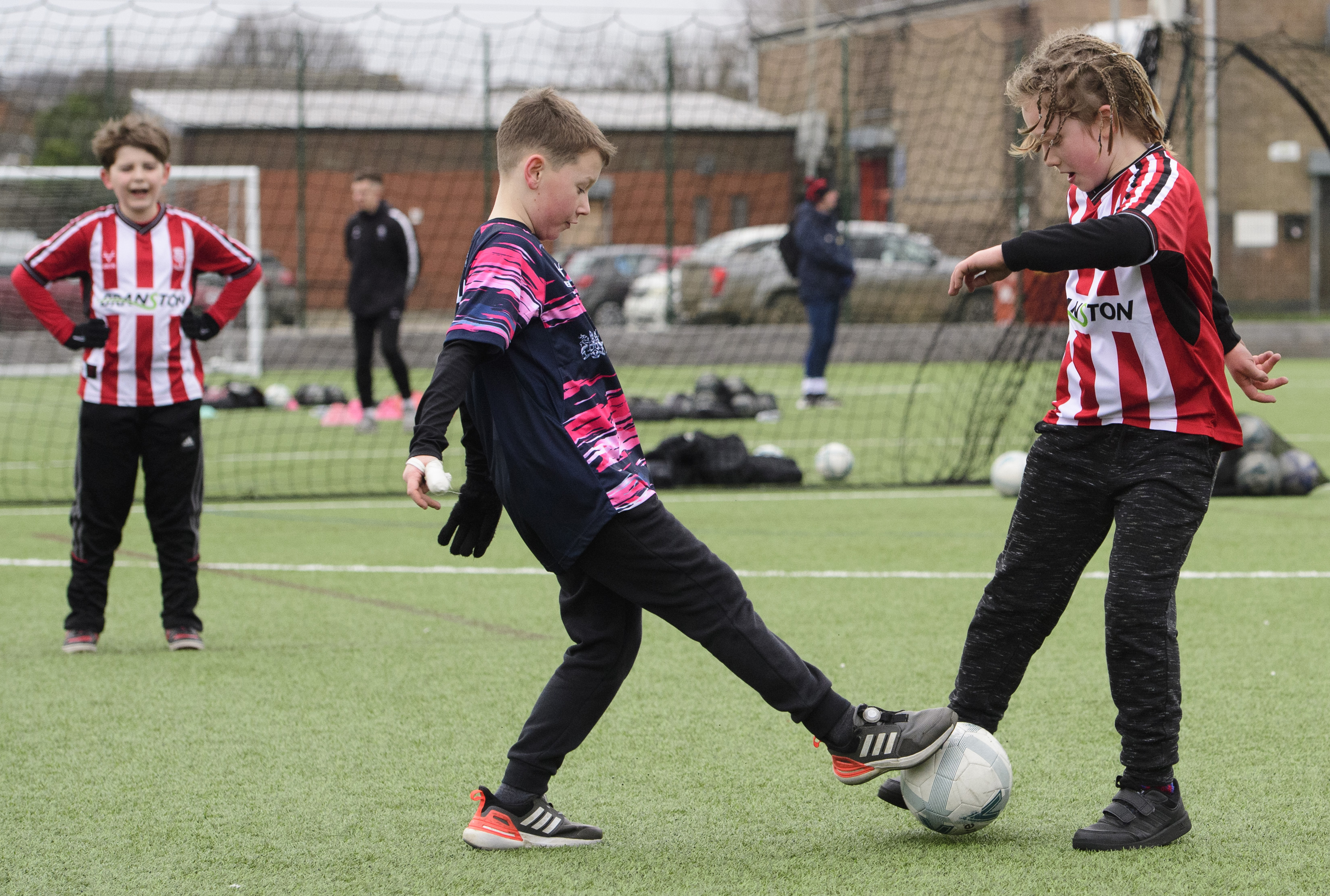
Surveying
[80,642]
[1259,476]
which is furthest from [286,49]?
[80,642]

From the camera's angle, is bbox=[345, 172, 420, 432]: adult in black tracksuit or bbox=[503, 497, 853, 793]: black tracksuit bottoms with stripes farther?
bbox=[345, 172, 420, 432]: adult in black tracksuit

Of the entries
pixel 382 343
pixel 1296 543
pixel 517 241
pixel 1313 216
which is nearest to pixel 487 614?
pixel 517 241

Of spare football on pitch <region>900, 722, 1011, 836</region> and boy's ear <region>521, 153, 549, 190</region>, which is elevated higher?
boy's ear <region>521, 153, 549, 190</region>

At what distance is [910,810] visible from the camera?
314 centimetres

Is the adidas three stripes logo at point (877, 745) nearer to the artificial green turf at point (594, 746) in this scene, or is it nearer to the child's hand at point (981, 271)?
the artificial green turf at point (594, 746)

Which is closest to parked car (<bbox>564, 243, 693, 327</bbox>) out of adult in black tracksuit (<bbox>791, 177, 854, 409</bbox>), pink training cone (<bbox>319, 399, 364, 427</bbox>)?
adult in black tracksuit (<bbox>791, 177, 854, 409</bbox>)

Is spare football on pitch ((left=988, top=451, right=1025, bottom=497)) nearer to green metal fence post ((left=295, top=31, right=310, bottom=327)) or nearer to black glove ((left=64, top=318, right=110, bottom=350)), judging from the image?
black glove ((left=64, top=318, right=110, bottom=350))

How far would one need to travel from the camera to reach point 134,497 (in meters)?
5.02

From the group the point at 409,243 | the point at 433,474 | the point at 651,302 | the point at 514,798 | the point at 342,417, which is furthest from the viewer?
the point at 651,302

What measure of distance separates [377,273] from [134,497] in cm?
685

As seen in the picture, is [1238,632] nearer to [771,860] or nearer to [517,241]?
[771,860]

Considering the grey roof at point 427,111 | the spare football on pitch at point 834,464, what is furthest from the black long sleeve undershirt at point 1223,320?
the grey roof at point 427,111

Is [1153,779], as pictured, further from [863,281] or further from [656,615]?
[863,281]

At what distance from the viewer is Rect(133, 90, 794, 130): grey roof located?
18156 millimetres
